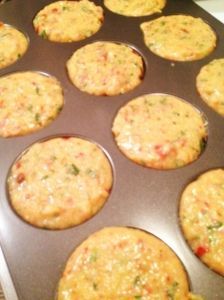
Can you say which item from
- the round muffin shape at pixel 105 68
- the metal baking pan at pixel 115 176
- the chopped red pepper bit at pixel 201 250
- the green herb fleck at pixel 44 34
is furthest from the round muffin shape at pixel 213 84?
the green herb fleck at pixel 44 34

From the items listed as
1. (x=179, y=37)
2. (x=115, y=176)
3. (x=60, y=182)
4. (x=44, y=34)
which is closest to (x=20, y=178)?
(x=60, y=182)

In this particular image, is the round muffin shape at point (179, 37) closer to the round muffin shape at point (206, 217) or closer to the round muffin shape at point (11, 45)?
the round muffin shape at point (11, 45)

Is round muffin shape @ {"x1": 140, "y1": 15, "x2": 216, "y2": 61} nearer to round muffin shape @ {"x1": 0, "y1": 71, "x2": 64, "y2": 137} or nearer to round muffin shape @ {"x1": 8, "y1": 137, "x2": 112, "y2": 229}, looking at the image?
round muffin shape @ {"x1": 0, "y1": 71, "x2": 64, "y2": 137}

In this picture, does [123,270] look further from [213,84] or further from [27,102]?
[213,84]

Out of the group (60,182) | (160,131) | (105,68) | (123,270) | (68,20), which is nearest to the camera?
(123,270)

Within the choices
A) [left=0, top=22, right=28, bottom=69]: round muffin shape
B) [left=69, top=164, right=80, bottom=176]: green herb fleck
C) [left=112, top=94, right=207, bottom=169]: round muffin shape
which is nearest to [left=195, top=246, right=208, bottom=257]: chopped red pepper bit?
[left=112, top=94, right=207, bottom=169]: round muffin shape
